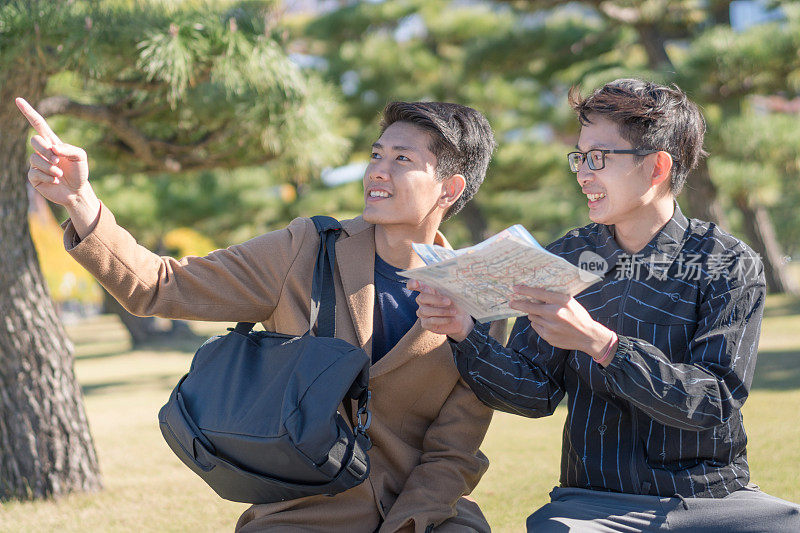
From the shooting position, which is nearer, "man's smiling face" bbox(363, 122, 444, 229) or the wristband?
the wristband

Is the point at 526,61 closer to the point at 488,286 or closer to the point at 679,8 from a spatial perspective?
the point at 679,8

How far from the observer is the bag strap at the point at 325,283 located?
1885 mm

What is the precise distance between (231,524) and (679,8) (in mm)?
7078

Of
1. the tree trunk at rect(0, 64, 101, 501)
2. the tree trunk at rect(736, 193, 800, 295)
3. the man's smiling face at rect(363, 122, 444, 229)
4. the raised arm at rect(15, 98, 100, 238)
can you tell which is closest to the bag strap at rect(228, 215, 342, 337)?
the man's smiling face at rect(363, 122, 444, 229)

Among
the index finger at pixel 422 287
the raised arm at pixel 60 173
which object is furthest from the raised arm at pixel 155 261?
the index finger at pixel 422 287

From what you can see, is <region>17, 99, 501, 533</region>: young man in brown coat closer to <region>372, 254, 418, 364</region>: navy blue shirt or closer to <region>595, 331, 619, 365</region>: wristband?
<region>372, 254, 418, 364</region>: navy blue shirt

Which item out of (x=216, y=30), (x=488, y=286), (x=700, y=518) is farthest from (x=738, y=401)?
(x=216, y=30)

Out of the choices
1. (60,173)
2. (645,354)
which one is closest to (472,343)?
(645,354)

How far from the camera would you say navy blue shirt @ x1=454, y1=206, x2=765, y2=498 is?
1555mm

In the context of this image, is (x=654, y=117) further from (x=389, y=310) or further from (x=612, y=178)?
(x=389, y=310)

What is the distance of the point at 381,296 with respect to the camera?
2.02m

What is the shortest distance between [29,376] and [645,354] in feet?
8.59

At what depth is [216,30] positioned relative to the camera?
10.1 ft

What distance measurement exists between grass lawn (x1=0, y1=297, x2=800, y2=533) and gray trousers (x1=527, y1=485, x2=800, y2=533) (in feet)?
3.85
